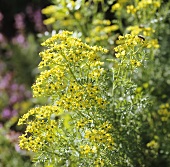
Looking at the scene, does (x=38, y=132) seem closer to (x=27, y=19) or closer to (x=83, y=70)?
(x=83, y=70)

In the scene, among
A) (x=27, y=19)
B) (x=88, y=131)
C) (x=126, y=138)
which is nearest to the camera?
(x=88, y=131)

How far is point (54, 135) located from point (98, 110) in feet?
0.66

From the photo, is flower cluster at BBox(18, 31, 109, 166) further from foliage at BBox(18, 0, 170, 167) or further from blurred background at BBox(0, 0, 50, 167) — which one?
blurred background at BBox(0, 0, 50, 167)

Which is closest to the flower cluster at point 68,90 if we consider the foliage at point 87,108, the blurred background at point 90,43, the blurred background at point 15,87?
the foliage at point 87,108

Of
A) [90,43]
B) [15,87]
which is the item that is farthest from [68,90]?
[15,87]

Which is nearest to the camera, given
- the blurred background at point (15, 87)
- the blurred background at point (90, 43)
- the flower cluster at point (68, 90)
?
the flower cluster at point (68, 90)

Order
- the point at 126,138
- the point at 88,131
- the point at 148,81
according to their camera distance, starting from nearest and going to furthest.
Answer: the point at 88,131 < the point at 126,138 < the point at 148,81

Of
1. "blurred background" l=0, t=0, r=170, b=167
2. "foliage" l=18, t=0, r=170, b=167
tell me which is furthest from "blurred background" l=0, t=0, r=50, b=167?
"foliage" l=18, t=0, r=170, b=167

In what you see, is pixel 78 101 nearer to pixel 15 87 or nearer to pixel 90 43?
pixel 90 43

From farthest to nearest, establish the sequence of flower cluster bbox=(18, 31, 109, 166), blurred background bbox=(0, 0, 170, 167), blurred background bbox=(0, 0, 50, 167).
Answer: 1. blurred background bbox=(0, 0, 50, 167)
2. blurred background bbox=(0, 0, 170, 167)
3. flower cluster bbox=(18, 31, 109, 166)

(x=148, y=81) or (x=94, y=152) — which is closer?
(x=94, y=152)

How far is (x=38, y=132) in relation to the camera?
1.74 metres

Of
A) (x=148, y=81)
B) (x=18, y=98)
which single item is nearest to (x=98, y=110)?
(x=148, y=81)

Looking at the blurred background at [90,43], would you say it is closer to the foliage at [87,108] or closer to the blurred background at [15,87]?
the blurred background at [15,87]
